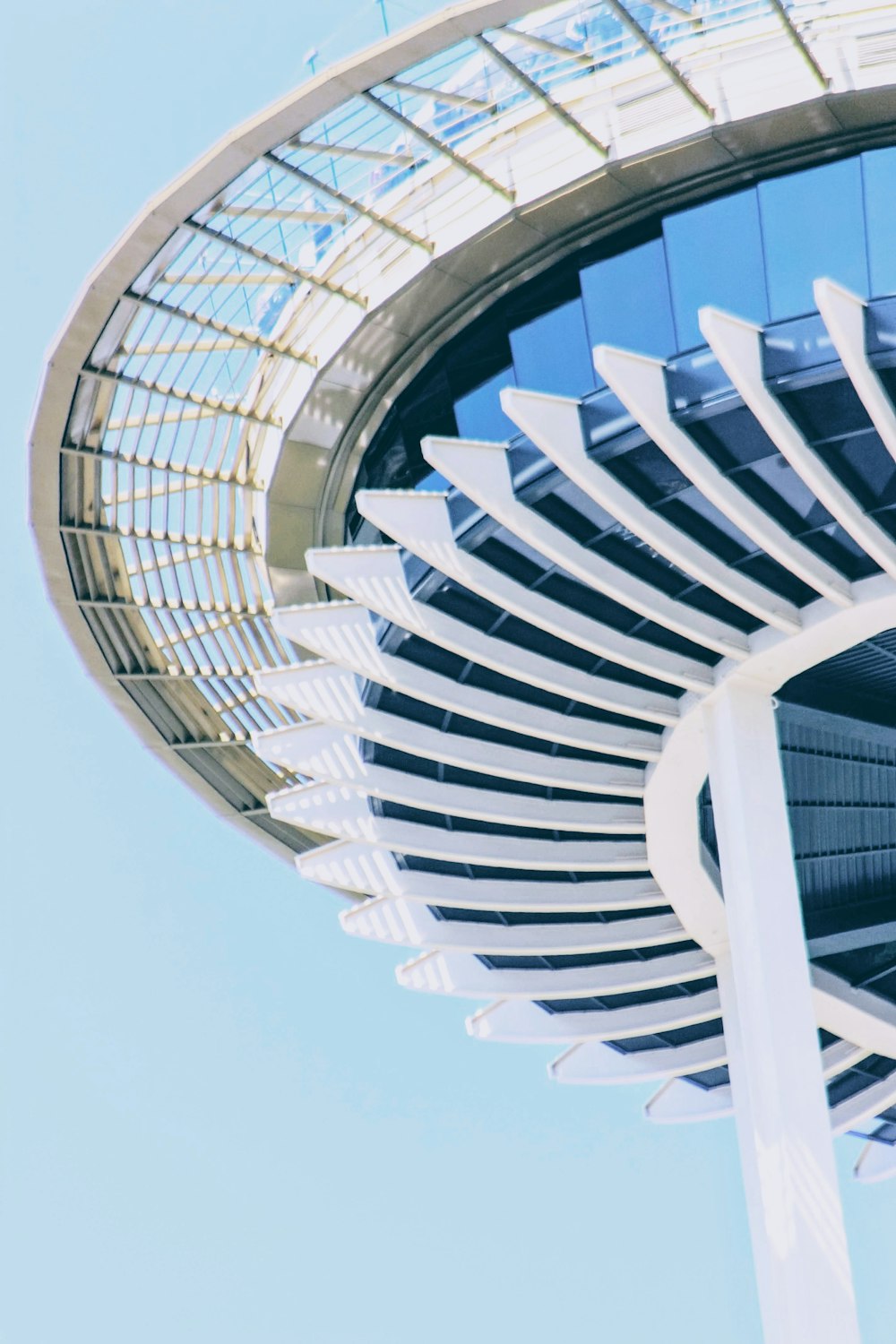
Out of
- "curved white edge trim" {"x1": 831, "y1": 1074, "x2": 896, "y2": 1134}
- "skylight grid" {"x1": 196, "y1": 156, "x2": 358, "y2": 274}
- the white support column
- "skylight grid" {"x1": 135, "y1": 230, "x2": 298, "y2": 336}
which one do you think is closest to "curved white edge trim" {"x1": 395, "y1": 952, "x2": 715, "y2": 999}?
"curved white edge trim" {"x1": 831, "y1": 1074, "x2": 896, "y2": 1134}

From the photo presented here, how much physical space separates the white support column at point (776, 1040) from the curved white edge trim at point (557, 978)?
6.18 meters

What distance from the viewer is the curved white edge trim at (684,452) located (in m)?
19.3

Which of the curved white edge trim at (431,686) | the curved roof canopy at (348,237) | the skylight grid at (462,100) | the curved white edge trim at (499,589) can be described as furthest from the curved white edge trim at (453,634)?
the skylight grid at (462,100)

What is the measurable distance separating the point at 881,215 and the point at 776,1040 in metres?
9.65

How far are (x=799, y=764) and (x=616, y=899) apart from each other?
3515mm

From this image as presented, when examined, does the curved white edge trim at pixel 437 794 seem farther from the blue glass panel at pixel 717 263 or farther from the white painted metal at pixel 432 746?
the blue glass panel at pixel 717 263

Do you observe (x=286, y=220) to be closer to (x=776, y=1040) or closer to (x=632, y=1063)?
(x=776, y=1040)

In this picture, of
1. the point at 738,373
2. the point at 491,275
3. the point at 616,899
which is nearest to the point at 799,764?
the point at 616,899

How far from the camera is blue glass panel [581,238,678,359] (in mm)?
21656

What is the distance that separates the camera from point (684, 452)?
19844 millimetres

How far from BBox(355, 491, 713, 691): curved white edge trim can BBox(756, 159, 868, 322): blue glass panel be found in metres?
Result: 4.43

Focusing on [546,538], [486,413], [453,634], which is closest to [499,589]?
[546,538]

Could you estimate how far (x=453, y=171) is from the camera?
23.1 m

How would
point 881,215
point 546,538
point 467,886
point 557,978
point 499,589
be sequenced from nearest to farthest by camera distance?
point 881,215
point 546,538
point 499,589
point 467,886
point 557,978
